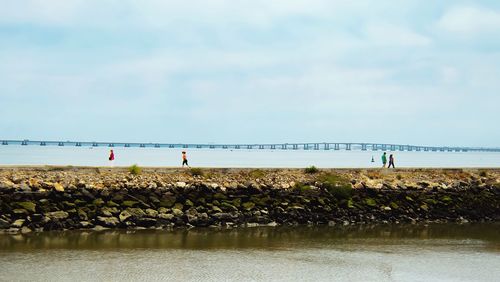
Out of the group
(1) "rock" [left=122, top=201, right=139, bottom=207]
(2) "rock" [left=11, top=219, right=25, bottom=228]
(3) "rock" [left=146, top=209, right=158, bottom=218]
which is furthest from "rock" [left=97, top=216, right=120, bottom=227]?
(2) "rock" [left=11, top=219, right=25, bottom=228]

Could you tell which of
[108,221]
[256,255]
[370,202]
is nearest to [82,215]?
[108,221]

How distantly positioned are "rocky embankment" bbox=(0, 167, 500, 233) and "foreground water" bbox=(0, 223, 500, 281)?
1.14 m

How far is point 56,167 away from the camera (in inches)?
1310

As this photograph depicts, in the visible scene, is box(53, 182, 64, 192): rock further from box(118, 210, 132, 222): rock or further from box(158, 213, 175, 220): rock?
box(158, 213, 175, 220): rock

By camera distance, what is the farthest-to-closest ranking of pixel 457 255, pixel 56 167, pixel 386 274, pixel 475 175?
pixel 475 175
pixel 56 167
pixel 457 255
pixel 386 274

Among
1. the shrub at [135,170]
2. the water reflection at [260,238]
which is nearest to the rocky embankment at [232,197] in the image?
the shrub at [135,170]

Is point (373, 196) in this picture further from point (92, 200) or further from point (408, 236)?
point (92, 200)

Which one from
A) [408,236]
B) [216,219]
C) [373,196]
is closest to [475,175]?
[373,196]

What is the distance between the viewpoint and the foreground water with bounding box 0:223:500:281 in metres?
21.8

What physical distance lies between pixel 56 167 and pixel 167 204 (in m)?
6.20

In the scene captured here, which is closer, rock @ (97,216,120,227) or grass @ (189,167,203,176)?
rock @ (97,216,120,227)

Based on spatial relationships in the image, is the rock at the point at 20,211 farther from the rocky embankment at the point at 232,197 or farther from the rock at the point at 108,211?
the rock at the point at 108,211

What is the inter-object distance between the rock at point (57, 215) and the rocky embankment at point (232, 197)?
45 mm

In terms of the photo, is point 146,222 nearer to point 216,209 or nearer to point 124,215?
point 124,215
